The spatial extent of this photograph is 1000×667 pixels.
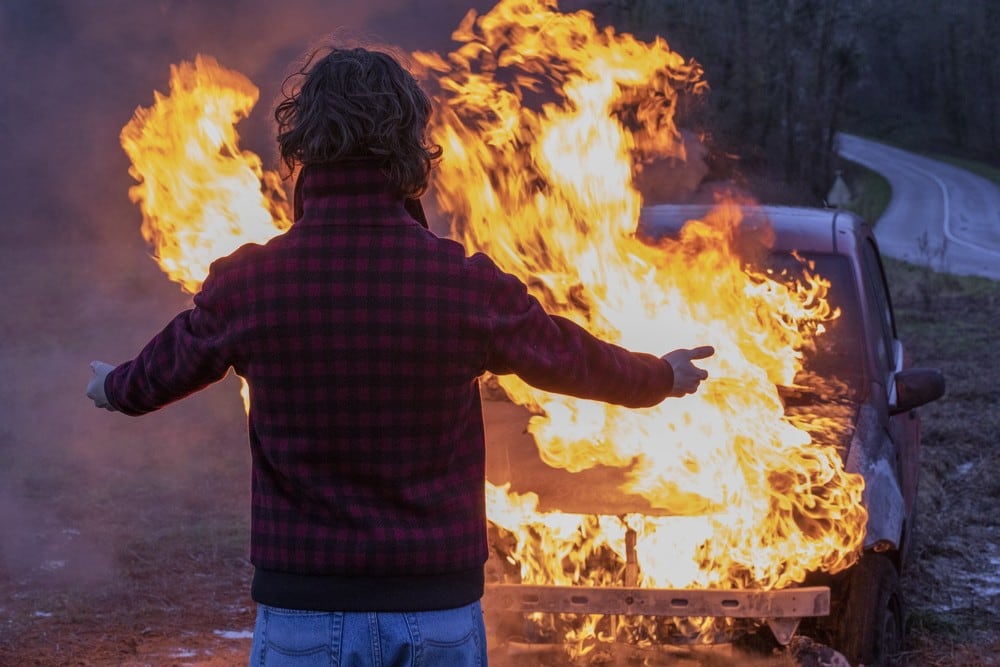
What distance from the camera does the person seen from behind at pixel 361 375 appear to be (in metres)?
2.31

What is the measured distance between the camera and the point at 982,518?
8156 mm

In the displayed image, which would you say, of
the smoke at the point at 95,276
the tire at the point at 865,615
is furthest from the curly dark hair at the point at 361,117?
the smoke at the point at 95,276

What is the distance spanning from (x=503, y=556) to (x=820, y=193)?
84.1ft

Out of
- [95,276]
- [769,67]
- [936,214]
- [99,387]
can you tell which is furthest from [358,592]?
[936,214]

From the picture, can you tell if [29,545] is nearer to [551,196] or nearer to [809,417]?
[551,196]

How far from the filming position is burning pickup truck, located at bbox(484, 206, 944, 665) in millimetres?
4137

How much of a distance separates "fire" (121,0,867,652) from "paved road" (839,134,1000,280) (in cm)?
1815

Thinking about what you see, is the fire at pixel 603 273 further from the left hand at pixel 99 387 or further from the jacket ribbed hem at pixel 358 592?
the jacket ribbed hem at pixel 358 592

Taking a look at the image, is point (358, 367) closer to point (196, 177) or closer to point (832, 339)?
point (196, 177)

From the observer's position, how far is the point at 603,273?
16.7 ft

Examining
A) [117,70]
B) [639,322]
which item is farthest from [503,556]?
[117,70]

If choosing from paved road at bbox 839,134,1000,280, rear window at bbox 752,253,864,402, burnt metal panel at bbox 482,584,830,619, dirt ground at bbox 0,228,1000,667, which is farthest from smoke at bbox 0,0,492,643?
paved road at bbox 839,134,1000,280

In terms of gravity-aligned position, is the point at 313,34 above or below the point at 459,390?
above

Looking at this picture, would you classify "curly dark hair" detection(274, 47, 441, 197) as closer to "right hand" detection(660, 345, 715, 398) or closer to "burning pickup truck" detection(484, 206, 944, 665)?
"right hand" detection(660, 345, 715, 398)
